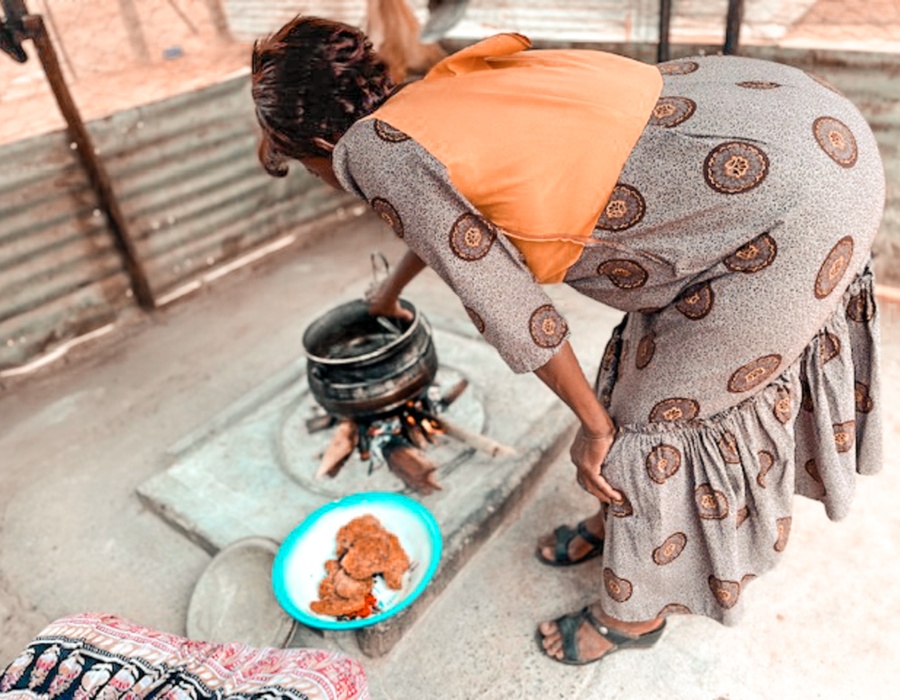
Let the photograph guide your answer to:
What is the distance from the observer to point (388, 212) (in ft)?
4.58

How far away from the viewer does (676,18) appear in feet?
13.4

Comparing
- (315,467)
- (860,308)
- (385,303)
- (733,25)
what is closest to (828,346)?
(860,308)

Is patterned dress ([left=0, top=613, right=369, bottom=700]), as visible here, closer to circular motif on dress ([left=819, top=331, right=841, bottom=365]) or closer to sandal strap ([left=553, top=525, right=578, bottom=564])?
sandal strap ([left=553, top=525, right=578, bottom=564])

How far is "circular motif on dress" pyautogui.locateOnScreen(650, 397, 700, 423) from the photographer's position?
5.44 ft

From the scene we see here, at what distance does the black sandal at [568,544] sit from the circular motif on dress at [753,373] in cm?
111

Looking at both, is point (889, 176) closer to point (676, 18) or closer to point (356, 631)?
point (676, 18)

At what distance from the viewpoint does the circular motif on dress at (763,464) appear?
69.7 inches

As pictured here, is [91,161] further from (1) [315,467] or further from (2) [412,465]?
(2) [412,465]

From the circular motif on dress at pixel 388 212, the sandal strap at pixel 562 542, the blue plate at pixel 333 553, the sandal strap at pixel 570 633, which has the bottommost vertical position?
the sandal strap at pixel 562 542

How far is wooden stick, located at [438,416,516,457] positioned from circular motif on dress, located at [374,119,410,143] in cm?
181

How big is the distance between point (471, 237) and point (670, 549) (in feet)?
3.60

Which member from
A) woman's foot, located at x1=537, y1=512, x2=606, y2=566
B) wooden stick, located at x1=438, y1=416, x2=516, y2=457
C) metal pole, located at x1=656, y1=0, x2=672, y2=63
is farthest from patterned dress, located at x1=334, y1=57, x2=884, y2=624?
metal pole, located at x1=656, y1=0, x2=672, y2=63

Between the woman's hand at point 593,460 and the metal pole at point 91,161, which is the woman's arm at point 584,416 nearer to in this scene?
the woman's hand at point 593,460

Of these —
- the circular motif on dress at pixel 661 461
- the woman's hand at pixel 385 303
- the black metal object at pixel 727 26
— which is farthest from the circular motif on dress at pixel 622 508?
the black metal object at pixel 727 26
